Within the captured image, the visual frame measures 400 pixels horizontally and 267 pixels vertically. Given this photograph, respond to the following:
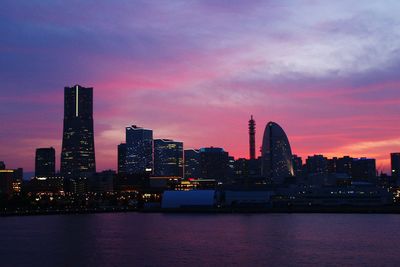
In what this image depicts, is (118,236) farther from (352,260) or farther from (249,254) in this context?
(352,260)

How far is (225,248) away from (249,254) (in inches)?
305

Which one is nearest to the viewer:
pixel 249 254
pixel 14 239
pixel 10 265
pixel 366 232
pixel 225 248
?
pixel 10 265

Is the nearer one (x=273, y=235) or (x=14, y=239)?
(x=14, y=239)

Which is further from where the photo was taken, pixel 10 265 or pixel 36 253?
pixel 36 253

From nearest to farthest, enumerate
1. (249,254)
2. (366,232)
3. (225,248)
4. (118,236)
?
(249,254), (225,248), (118,236), (366,232)

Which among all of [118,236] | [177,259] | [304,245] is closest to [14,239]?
[118,236]

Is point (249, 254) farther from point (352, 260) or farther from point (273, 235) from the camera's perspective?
point (273, 235)

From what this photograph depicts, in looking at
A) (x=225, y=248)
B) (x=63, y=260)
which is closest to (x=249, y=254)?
(x=225, y=248)

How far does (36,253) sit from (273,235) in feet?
Result: 138

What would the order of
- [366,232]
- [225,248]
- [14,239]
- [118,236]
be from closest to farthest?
[225,248]
[14,239]
[118,236]
[366,232]

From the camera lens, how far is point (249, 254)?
7931cm

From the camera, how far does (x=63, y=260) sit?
74.3 meters

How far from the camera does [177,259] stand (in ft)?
245

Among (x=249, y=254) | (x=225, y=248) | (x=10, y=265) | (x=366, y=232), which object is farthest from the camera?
(x=366, y=232)
